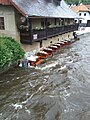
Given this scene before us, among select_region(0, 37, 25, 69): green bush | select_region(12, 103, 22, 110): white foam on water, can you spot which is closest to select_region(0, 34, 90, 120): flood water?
select_region(12, 103, 22, 110): white foam on water

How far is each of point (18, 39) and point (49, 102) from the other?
9457 millimetres

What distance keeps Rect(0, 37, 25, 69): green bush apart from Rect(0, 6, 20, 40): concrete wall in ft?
4.15

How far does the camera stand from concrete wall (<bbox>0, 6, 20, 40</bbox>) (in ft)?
63.1

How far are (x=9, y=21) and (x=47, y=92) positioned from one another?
30.9 ft

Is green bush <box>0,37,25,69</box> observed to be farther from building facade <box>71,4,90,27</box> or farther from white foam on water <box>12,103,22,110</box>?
building facade <box>71,4,90,27</box>

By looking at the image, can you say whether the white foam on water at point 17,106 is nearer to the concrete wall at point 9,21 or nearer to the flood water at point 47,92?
the flood water at point 47,92

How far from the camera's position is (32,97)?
13.2 metres

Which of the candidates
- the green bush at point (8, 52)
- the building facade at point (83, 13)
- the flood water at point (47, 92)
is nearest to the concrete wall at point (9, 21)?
the green bush at point (8, 52)

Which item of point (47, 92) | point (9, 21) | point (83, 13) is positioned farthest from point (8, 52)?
point (83, 13)

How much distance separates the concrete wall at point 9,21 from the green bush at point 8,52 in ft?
4.15

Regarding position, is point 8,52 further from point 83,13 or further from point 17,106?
point 83,13

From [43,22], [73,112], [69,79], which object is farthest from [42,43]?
[73,112]

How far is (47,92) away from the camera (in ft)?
45.9

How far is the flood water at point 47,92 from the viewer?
11227mm
